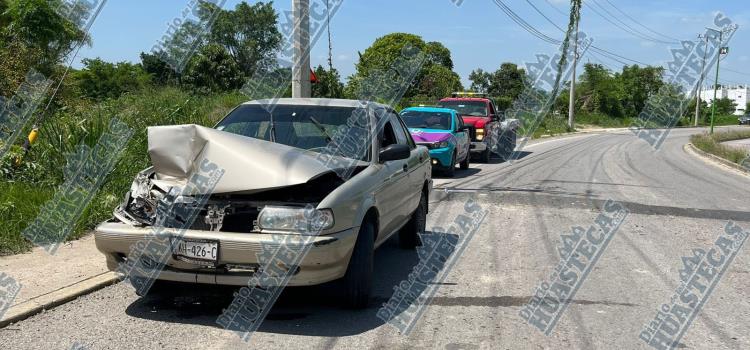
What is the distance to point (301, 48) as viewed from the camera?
32.6 ft

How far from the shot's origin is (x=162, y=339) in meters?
4.36

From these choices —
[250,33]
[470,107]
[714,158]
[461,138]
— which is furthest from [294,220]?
[250,33]

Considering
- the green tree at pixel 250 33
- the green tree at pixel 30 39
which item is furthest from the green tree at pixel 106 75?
the green tree at pixel 30 39

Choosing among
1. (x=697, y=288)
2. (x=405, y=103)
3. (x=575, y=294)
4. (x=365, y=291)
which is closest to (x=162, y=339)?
(x=365, y=291)

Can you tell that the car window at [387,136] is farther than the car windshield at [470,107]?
No

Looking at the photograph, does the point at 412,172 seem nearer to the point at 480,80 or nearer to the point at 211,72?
the point at 211,72

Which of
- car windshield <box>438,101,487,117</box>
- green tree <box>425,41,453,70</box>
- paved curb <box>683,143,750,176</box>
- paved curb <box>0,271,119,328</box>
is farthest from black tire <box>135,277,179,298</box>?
green tree <box>425,41,453,70</box>

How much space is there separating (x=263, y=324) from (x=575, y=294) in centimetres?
263

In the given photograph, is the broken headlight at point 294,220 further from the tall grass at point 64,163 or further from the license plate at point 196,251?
the tall grass at point 64,163

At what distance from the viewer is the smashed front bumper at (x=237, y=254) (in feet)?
14.2

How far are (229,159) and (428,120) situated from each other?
11.0 metres

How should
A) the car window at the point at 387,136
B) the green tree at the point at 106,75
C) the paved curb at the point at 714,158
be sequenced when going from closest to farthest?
the car window at the point at 387,136
the paved curb at the point at 714,158
the green tree at the point at 106,75

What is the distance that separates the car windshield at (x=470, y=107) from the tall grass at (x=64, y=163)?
30.5 ft

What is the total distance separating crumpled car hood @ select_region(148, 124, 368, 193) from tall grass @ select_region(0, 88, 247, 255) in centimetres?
249
